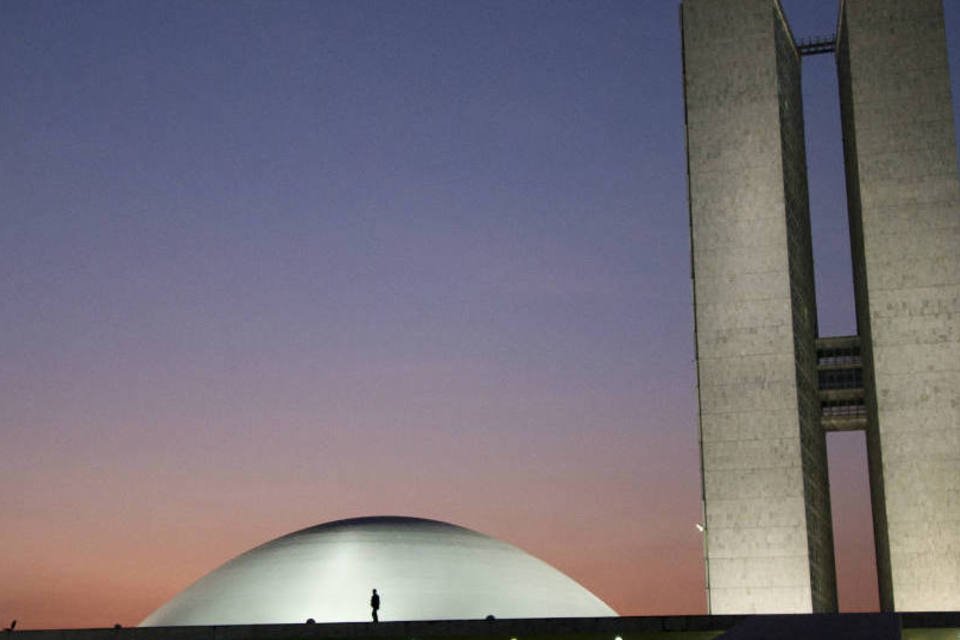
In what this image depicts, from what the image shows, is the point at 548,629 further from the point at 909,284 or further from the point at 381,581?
the point at 909,284

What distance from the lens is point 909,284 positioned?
271 feet

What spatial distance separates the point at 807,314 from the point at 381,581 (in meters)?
40.7

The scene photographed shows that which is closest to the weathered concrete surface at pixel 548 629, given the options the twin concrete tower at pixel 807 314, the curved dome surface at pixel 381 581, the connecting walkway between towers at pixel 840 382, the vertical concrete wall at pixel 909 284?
the curved dome surface at pixel 381 581

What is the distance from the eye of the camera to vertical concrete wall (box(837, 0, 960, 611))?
7944cm

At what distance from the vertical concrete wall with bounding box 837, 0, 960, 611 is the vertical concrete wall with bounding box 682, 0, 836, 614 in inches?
155

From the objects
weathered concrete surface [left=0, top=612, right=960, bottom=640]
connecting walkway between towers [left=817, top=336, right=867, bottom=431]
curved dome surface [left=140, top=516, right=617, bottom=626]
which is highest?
connecting walkway between towers [left=817, top=336, right=867, bottom=431]

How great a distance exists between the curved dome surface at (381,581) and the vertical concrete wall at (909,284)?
80.0ft

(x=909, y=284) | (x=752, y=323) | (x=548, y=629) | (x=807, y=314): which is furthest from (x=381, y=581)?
(x=807, y=314)

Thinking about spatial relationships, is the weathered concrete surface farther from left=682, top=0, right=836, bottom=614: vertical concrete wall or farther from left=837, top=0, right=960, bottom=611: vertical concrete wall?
left=837, top=0, right=960, bottom=611: vertical concrete wall

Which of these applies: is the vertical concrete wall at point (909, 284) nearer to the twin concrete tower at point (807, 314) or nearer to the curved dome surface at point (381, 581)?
the twin concrete tower at point (807, 314)

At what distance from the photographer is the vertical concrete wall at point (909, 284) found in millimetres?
79438

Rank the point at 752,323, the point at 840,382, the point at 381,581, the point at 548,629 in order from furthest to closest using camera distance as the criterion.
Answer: the point at 840,382 < the point at 752,323 < the point at 381,581 < the point at 548,629

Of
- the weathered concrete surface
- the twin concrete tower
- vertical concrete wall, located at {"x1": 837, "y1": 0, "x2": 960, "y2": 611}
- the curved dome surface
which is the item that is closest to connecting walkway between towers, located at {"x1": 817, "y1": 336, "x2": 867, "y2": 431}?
the twin concrete tower

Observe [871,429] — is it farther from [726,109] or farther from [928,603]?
[726,109]
